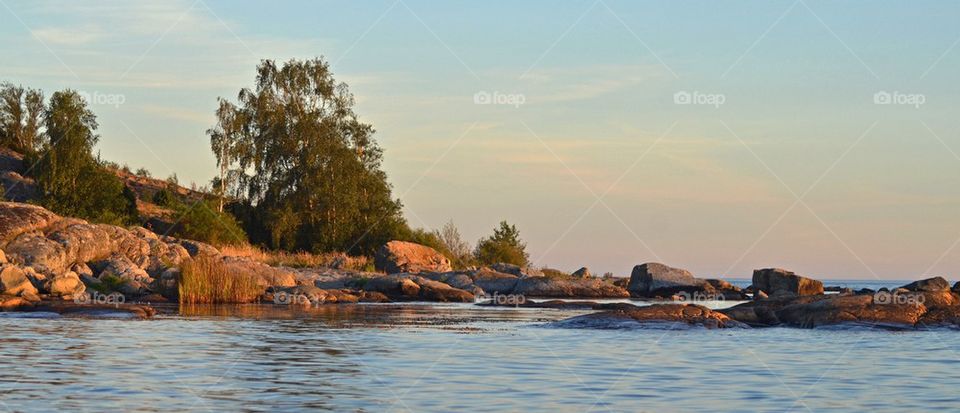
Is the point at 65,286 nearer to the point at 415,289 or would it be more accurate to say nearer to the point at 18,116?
the point at 415,289

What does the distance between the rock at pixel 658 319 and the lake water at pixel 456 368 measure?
807 millimetres

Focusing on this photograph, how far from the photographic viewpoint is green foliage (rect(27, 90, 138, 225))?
222 ft

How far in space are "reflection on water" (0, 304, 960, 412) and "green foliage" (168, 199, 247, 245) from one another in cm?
3597

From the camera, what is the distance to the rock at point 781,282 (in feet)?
178

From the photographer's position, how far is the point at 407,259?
6231 cm

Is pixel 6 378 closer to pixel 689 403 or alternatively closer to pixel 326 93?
pixel 689 403

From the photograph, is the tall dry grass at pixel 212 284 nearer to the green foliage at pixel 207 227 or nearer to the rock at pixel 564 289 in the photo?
the rock at pixel 564 289

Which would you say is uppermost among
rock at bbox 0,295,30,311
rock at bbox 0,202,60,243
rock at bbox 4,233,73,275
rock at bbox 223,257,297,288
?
rock at bbox 0,202,60,243

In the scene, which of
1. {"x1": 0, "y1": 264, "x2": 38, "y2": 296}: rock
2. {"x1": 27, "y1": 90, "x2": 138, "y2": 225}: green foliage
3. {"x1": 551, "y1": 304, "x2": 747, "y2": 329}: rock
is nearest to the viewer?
{"x1": 551, "y1": 304, "x2": 747, "y2": 329}: rock
